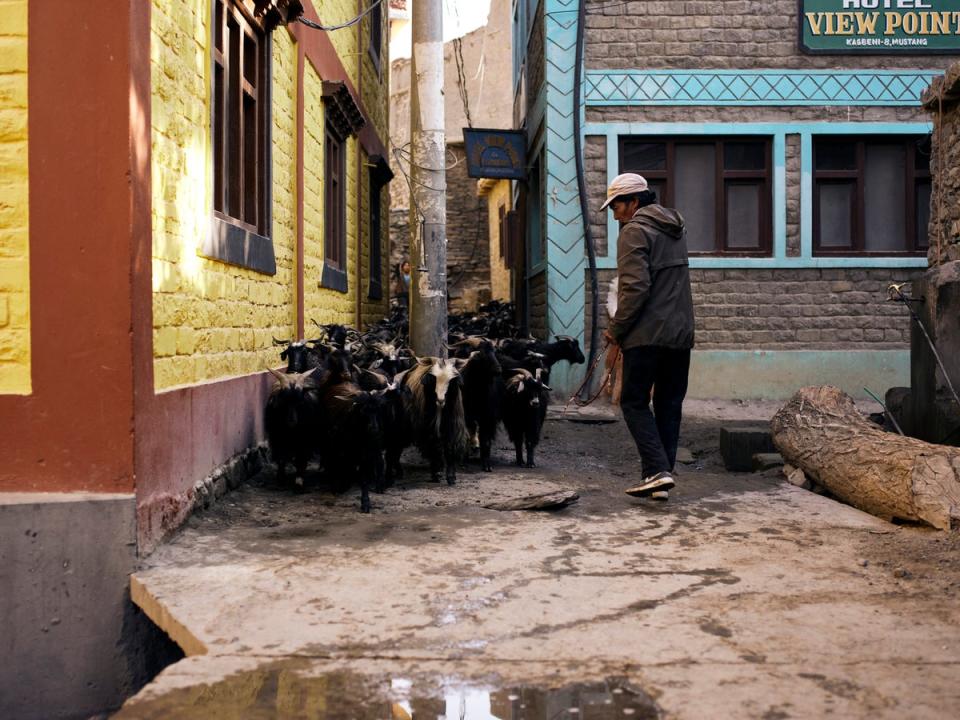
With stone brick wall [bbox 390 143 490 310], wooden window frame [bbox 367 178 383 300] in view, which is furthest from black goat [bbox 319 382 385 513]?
stone brick wall [bbox 390 143 490 310]

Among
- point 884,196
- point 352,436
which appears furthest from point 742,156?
point 352,436

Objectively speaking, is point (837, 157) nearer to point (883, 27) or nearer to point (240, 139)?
point (883, 27)

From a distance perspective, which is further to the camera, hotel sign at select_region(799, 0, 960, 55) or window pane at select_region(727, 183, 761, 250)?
window pane at select_region(727, 183, 761, 250)

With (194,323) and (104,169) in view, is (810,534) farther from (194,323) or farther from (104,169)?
(104,169)

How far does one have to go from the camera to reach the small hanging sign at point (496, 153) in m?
14.5

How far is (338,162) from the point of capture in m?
12.0

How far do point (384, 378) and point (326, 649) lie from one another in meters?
3.54

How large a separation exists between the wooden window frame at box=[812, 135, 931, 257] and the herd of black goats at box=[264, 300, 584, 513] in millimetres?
6164

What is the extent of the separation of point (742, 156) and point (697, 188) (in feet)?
2.36

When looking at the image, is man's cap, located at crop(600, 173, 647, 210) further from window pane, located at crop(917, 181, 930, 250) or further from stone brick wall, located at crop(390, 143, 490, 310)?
stone brick wall, located at crop(390, 143, 490, 310)

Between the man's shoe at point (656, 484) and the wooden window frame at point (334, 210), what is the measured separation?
4.85 metres

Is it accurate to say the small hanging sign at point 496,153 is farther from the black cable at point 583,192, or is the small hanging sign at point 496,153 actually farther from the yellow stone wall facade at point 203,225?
the yellow stone wall facade at point 203,225

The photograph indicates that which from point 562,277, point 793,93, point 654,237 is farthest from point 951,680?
point 793,93

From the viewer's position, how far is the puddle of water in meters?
2.86
